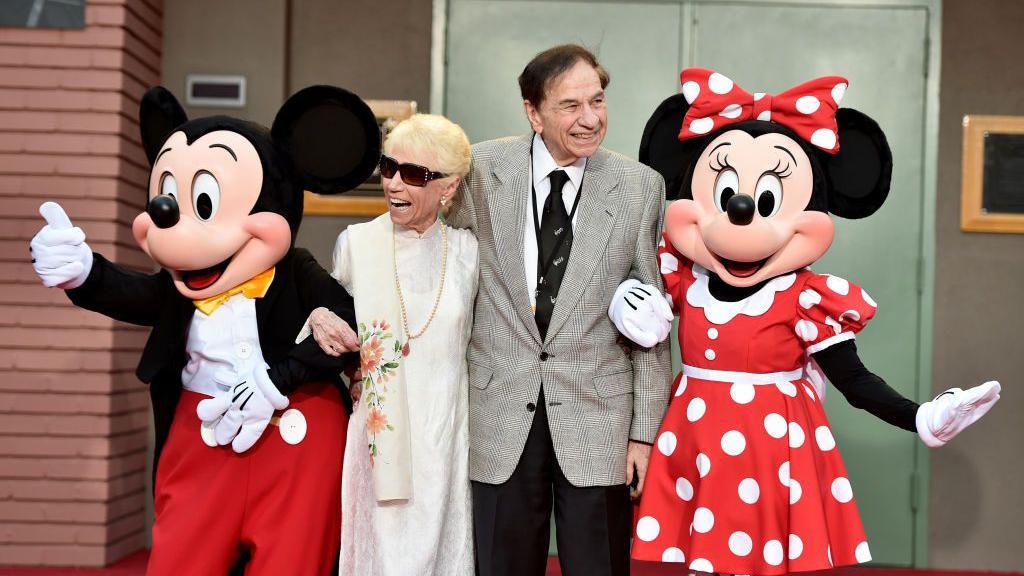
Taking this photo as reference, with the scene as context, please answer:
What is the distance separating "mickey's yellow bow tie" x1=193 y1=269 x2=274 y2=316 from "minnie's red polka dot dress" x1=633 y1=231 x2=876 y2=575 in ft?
3.42

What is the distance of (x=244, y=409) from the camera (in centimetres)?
223

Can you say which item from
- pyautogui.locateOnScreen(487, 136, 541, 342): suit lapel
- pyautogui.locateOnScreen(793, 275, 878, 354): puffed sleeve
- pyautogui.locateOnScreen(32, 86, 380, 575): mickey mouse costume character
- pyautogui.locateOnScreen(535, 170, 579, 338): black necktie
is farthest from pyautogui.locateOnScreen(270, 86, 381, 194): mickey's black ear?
pyautogui.locateOnScreen(793, 275, 878, 354): puffed sleeve

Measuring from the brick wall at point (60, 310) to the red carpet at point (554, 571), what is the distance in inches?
2.0

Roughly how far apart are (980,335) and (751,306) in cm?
227

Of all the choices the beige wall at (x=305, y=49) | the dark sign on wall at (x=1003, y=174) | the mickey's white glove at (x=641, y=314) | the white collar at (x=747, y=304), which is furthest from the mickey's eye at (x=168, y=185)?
the dark sign on wall at (x=1003, y=174)

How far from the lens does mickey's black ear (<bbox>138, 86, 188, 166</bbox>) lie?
8.11 ft

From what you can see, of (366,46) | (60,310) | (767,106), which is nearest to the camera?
(767,106)

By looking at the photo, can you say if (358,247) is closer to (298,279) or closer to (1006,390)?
(298,279)

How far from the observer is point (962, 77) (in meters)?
4.18

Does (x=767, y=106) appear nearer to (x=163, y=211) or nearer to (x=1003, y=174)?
(x=163, y=211)

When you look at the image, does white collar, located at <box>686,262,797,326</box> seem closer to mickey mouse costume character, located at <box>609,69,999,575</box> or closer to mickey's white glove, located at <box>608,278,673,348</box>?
mickey mouse costume character, located at <box>609,69,999,575</box>

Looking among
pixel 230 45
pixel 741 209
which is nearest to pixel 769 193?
pixel 741 209

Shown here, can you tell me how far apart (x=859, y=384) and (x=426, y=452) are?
1045mm

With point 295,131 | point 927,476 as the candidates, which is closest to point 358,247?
point 295,131
